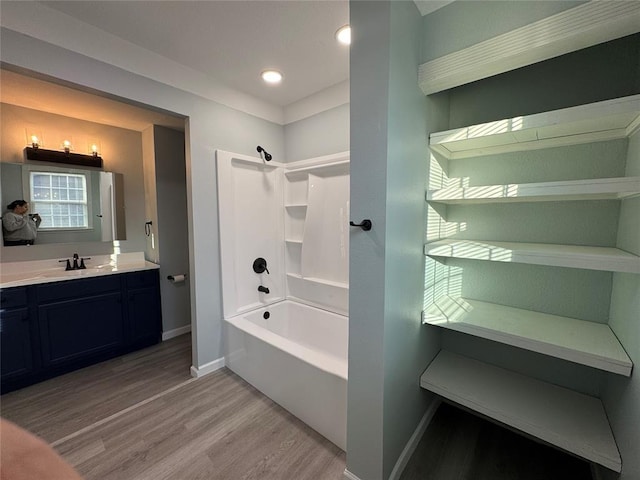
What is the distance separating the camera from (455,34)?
1.27 meters

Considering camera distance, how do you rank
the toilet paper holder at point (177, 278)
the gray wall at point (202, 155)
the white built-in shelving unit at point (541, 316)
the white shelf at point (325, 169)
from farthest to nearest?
1. the toilet paper holder at point (177, 278)
2. the white shelf at point (325, 169)
3. the gray wall at point (202, 155)
4. the white built-in shelving unit at point (541, 316)

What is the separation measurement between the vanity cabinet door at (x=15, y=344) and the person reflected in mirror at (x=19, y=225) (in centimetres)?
74

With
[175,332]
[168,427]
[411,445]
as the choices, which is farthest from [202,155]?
[411,445]

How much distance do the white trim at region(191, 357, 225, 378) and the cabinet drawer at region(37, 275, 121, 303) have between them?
111 cm

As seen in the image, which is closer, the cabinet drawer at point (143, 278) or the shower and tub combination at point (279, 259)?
the shower and tub combination at point (279, 259)

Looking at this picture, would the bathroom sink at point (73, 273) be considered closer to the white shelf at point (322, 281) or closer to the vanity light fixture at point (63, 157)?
the vanity light fixture at point (63, 157)

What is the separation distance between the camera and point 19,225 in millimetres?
2389

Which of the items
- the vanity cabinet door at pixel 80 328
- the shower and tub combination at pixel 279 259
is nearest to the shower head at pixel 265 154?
the shower and tub combination at pixel 279 259

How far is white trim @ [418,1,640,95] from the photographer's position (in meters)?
0.93

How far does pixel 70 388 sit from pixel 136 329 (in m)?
0.64

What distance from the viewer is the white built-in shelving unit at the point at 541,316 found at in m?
1.05

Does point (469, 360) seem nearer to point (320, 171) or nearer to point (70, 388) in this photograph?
point (320, 171)

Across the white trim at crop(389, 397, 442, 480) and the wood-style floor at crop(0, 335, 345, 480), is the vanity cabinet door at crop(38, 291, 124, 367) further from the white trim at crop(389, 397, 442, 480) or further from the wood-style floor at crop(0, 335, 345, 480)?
the white trim at crop(389, 397, 442, 480)

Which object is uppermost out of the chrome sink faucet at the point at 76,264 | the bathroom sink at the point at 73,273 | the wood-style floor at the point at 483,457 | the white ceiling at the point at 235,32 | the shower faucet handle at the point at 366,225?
the white ceiling at the point at 235,32
